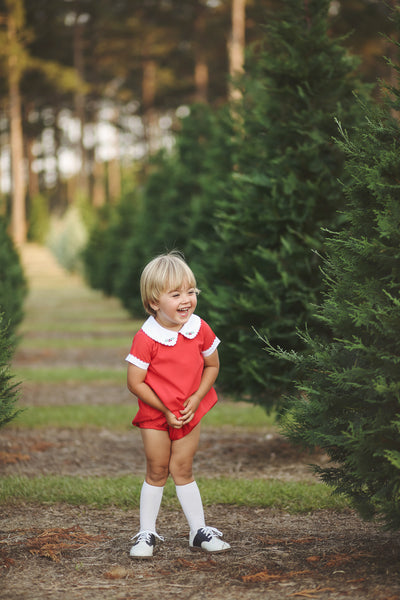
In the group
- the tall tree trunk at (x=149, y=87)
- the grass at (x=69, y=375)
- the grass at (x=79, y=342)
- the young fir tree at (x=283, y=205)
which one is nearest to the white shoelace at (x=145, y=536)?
the young fir tree at (x=283, y=205)

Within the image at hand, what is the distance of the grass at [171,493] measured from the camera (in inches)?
188

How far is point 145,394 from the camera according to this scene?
3.81m

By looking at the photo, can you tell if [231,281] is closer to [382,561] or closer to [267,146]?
[267,146]

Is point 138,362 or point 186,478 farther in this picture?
point 186,478

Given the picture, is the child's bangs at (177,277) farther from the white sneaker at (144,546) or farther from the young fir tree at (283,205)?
the young fir tree at (283,205)

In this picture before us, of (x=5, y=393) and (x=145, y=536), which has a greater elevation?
(x=5, y=393)

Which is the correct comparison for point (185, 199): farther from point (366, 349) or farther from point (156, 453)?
point (366, 349)

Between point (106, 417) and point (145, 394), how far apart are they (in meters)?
4.52

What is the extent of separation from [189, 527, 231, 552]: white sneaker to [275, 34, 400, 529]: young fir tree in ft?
2.29

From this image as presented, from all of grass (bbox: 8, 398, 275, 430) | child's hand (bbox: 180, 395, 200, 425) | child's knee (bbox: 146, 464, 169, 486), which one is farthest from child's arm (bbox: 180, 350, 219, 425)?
grass (bbox: 8, 398, 275, 430)

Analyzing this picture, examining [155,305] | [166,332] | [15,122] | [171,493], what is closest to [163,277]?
[155,305]

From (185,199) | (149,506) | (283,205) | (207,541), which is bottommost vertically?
(207,541)

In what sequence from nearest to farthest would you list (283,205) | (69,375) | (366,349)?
(366,349) < (283,205) < (69,375)

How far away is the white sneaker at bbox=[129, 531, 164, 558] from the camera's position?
148 inches
